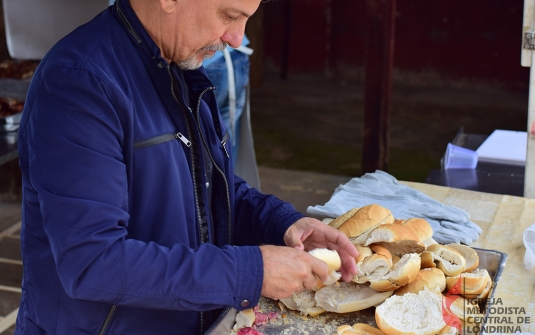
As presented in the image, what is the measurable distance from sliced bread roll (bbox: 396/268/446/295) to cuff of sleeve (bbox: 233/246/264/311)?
1.65 feet

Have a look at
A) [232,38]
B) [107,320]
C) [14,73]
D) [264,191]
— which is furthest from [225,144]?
[264,191]

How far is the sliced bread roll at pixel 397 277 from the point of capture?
1.78 m

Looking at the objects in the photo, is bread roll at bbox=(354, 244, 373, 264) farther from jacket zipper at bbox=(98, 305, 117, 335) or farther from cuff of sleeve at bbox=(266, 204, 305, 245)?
jacket zipper at bbox=(98, 305, 117, 335)

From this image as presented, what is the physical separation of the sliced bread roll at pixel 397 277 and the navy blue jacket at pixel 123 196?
0.32 metres

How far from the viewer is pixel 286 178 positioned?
698 centimetres

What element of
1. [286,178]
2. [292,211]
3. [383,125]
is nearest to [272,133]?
[286,178]

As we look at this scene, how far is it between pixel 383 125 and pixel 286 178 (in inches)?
50.5

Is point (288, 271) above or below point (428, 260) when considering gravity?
above

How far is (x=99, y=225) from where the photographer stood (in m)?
1.42

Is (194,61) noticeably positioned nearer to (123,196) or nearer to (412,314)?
(123,196)

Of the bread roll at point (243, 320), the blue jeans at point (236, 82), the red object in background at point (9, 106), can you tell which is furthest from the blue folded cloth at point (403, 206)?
the red object in background at point (9, 106)

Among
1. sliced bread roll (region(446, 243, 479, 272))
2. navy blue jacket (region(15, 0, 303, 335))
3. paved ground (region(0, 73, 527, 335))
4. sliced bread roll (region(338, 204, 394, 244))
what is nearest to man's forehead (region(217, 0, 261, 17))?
navy blue jacket (region(15, 0, 303, 335))

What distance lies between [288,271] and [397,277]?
0.39 m

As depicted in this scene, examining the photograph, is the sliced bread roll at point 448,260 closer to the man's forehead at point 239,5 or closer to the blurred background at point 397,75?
the man's forehead at point 239,5
